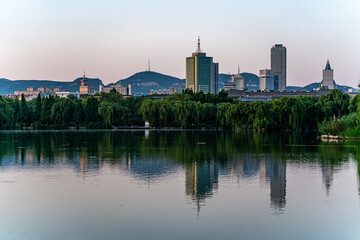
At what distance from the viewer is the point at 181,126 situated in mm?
74250

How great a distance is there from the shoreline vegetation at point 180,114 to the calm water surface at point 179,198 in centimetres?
3984

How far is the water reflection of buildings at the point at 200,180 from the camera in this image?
15.8m

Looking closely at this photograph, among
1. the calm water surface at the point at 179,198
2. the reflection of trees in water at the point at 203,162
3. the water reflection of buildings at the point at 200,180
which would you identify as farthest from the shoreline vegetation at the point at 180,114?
the water reflection of buildings at the point at 200,180

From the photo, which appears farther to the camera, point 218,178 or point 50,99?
point 50,99

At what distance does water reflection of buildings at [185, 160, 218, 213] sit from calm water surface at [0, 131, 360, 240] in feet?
0.11

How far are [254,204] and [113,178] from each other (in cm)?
640

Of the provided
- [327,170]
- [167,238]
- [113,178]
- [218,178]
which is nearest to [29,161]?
[113,178]

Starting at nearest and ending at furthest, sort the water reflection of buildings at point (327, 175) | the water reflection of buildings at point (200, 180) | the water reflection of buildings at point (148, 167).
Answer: the water reflection of buildings at point (200, 180) < the water reflection of buildings at point (327, 175) < the water reflection of buildings at point (148, 167)

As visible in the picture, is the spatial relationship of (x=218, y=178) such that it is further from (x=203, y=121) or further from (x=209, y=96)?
(x=209, y=96)

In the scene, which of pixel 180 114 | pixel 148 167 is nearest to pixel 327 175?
pixel 148 167

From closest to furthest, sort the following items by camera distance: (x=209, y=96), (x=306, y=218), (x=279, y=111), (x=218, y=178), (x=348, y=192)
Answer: (x=306, y=218) < (x=348, y=192) < (x=218, y=178) < (x=279, y=111) < (x=209, y=96)

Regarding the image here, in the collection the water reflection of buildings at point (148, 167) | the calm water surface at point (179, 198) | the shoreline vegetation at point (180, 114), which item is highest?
the shoreline vegetation at point (180, 114)

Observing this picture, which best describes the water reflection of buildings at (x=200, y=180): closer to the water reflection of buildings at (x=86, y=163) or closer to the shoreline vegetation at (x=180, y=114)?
the water reflection of buildings at (x=86, y=163)

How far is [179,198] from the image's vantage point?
15305mm
